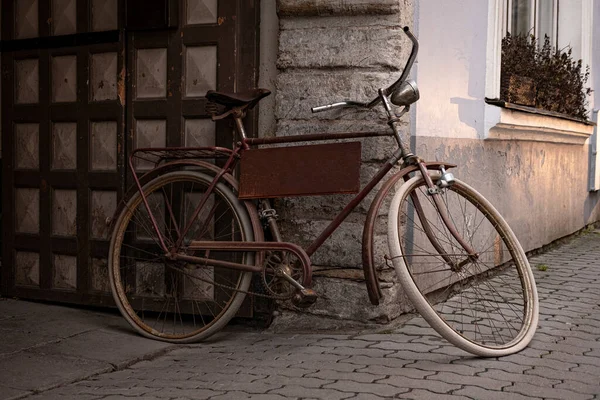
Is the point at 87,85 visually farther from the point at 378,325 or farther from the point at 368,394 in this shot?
the point at 368,394

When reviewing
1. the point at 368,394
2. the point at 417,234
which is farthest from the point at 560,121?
the point at 368,394

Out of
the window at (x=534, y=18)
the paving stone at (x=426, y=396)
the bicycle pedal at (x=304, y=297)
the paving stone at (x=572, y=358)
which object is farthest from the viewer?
the window at (x=534, y=18)

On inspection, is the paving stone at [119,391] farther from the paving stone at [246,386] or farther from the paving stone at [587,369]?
the paving stone at [587,369]

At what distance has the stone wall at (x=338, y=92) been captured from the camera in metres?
4.78

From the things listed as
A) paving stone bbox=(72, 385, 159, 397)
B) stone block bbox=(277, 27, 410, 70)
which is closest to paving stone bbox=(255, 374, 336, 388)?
paving stone bbox=(72, 385, 159, 397)

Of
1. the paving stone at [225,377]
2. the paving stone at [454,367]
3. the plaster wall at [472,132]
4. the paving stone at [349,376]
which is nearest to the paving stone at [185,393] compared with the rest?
the paving stone at [225,377]

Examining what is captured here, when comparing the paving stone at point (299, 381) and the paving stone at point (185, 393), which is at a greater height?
the paving stone at point (299, 381)

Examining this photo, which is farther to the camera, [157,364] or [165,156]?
[165,156]

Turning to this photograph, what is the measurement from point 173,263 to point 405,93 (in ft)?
4.90

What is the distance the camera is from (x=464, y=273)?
4.30 meters

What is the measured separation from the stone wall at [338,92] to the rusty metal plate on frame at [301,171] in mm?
304

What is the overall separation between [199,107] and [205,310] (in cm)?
113

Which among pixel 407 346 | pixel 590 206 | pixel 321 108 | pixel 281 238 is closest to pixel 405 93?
pixel 321 108

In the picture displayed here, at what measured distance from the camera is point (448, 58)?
5.65 meters
